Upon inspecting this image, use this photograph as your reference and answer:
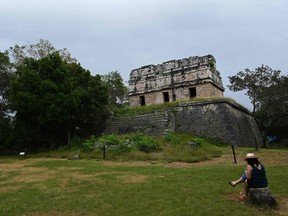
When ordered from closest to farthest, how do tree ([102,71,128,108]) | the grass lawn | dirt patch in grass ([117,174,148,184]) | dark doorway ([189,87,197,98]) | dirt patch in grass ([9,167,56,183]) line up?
1. the grass lawn
2. dirt patch in grass ([117,174,148,184])
3. dirt patch in grass ([9,167,56,183])
4. dark doorway ([189,87,197,98])
5. tree ([102,71,128,108])

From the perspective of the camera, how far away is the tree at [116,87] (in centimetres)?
3403

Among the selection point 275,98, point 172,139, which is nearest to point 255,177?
point 172,139

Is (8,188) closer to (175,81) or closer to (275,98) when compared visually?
(175,81)

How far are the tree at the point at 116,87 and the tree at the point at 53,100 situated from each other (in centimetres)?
1318

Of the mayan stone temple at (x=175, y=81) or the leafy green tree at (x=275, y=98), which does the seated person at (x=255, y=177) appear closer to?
the mayan stone temple at (x=175, y=81)

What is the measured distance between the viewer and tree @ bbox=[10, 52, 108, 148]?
1700 centimetres

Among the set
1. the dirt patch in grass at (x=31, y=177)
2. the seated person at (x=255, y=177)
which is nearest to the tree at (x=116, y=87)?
the dirt patch in grass at (x=31, y=177)

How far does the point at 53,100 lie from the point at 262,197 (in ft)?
47.5

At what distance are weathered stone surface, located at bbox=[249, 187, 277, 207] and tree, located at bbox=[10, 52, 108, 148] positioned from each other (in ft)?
44.7

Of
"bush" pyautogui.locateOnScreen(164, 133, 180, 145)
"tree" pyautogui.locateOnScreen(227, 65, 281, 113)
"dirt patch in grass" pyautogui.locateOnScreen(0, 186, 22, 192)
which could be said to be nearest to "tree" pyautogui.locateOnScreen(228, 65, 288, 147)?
"tree" pyautogui.locateOnScreen(227, 65, 281, 113)

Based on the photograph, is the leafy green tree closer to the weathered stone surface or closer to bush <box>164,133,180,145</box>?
bush <box>164,133,180,145</box>

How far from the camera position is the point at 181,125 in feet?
61.3

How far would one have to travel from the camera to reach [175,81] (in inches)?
864

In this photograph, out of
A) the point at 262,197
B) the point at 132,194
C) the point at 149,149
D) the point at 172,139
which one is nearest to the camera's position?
the point at 262,197
